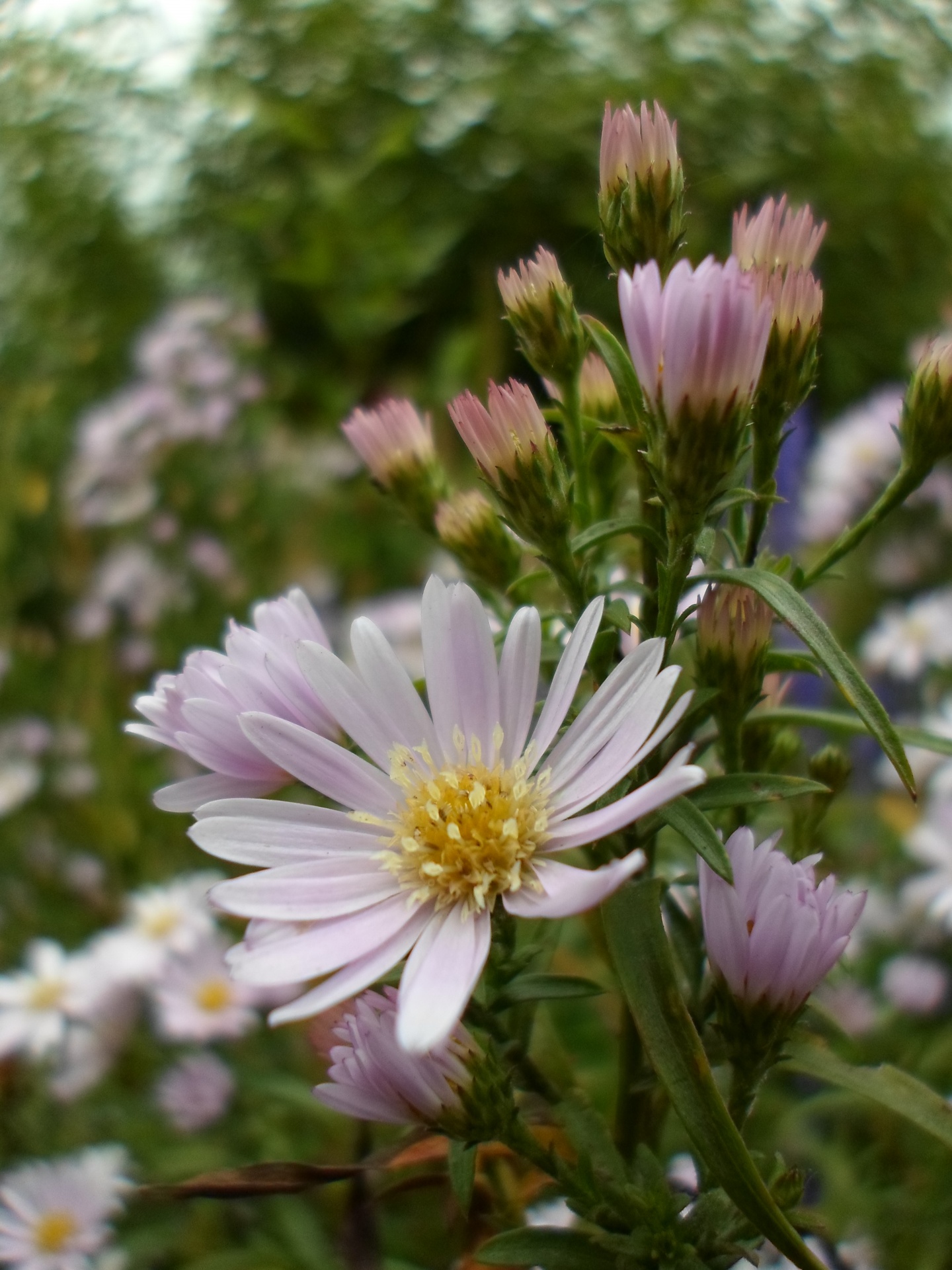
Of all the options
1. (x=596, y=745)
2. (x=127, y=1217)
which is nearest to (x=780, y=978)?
(x=596, y=745)

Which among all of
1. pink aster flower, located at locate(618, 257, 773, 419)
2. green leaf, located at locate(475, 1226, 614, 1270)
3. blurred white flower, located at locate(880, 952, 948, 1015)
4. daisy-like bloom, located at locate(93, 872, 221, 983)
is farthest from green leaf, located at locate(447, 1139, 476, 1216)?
blurred white flower, located at locate(880, 952, 948, 1015)

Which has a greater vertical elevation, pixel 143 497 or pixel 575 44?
pixel 575 44

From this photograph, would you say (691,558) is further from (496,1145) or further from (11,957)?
(11,957)

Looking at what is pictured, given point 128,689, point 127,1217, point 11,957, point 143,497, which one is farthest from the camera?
point 128,689

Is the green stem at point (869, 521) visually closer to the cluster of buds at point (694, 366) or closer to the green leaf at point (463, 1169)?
the cluster of buds at point (694, 366)

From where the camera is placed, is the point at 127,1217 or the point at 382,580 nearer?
the point at 127,1217

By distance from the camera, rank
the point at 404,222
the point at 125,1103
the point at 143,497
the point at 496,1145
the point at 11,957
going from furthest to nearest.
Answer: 1. the point at 404,222
2. the point at 143,497
3. the point at 11,957
4. the point at 125,1103
5. the point at 496,1145
